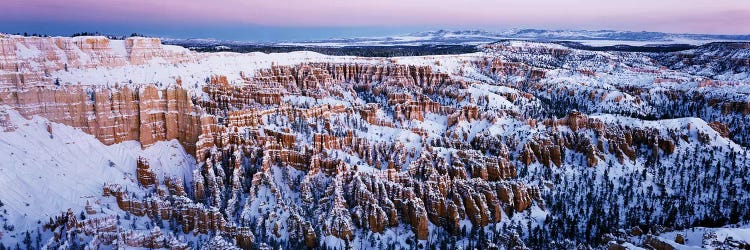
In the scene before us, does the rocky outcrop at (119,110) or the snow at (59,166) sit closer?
the snow at (59,166)

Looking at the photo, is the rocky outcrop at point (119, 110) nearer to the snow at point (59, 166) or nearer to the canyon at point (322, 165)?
the canyon at point (322, 165)

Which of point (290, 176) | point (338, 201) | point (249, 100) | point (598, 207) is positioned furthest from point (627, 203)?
point (249, 100)

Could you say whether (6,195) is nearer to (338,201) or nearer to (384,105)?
(338,201)

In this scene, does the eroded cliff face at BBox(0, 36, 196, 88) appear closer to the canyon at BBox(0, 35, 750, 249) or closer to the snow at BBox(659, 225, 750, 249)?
the canyon at BBox(0, 35, 750, 249)

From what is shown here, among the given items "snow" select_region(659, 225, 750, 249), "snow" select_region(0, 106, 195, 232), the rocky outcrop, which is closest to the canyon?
the rocky outcrop

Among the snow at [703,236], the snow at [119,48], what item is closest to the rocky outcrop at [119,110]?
the snow at [119,48]

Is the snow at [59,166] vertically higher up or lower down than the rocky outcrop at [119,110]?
lower down

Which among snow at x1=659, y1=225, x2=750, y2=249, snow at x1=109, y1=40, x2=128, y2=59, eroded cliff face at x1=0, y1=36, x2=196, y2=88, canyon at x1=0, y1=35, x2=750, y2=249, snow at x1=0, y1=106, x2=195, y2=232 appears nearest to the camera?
snow at x1=659, y1=225, x2=750, y2=249

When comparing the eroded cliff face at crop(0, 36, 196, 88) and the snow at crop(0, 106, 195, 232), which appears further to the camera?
the eroded cliff face at crop(0, 36, 196, 88)

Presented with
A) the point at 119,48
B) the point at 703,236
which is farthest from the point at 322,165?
the point at 119,48
